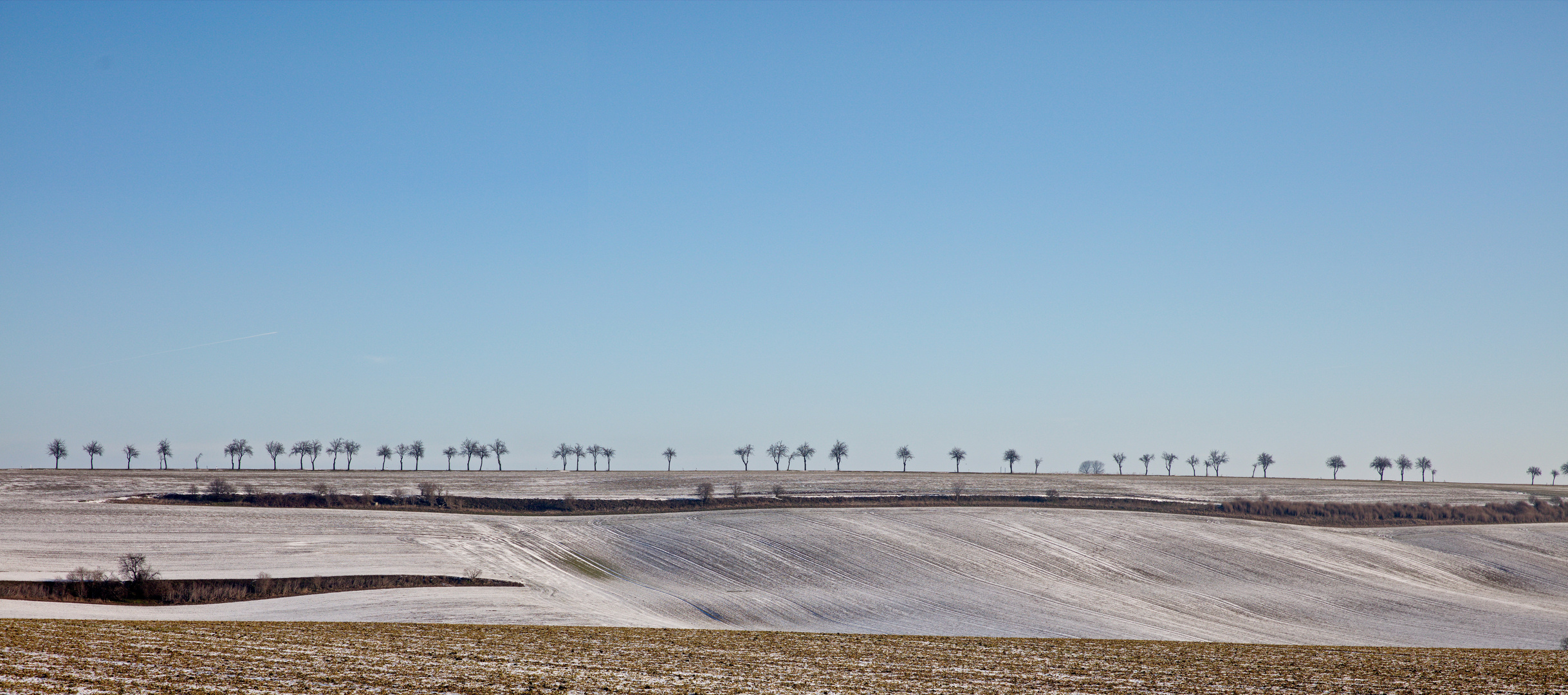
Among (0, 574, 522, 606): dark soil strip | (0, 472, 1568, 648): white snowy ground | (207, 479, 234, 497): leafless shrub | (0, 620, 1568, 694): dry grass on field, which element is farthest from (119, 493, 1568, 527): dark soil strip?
(0, 620, 1568, 694): dry grass on field

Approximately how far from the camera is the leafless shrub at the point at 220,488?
6594 cm

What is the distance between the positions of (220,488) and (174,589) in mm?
32466

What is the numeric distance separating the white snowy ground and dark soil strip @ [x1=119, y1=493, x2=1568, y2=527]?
17.3 feet

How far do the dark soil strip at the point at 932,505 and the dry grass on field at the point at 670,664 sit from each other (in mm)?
44357

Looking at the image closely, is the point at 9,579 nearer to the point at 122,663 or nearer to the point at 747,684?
the point at 122,663

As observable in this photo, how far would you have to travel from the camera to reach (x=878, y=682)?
1786 centimetres

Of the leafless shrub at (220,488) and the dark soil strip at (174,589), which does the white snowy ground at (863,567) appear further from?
the leafless shrub at (220,488)

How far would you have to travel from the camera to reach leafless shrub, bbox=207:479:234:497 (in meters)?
65.9

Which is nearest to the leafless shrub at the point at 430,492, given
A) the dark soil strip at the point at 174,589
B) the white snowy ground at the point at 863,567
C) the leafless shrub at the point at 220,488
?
the white snowy ground at the point at 863,567

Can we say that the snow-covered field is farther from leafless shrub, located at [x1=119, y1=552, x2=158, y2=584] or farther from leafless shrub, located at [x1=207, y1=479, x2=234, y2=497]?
leafless shrub, located at [x1=119, y1=552, x2=158, y2=584]

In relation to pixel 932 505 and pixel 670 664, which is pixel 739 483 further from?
pixel 670 664

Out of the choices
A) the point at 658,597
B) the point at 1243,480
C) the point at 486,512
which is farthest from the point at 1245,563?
the point at 1243,480

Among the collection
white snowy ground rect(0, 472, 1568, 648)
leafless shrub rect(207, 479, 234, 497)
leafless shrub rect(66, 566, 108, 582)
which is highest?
leafless shrub rect(207, 479, 234, 497)

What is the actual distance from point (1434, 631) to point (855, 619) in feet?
78.4
